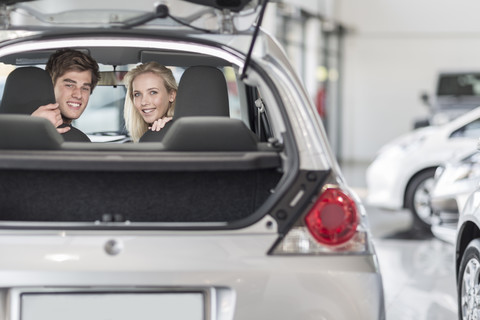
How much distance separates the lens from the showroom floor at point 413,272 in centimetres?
541

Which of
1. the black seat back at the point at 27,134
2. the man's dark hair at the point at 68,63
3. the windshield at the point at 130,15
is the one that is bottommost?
the black seat back at the point at 27,134

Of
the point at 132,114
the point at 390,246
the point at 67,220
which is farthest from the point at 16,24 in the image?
the point at 390,246

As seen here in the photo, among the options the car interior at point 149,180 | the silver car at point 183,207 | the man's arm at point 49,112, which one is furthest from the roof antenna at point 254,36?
the man's arm at point 49,112

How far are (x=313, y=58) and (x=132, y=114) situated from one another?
18.5 m

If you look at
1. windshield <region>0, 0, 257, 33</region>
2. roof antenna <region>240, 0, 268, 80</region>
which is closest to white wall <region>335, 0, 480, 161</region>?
windshield <region>0, 0, 257, 33</region>

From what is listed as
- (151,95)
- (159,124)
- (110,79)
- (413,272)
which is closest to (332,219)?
(159,124)

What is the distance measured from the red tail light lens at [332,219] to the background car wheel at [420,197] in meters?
6.60

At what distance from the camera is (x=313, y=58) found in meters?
22.4

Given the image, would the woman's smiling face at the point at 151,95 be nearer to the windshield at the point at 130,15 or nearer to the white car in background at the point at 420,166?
the windshield at the point at 130,15

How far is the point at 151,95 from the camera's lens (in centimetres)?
402

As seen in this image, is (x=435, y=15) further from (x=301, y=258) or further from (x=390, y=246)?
(x=301, y=258)

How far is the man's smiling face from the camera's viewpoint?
12.5 ft

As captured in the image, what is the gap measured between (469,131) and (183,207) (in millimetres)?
6752

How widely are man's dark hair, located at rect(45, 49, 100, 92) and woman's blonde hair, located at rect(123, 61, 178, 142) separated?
10.5 inches
